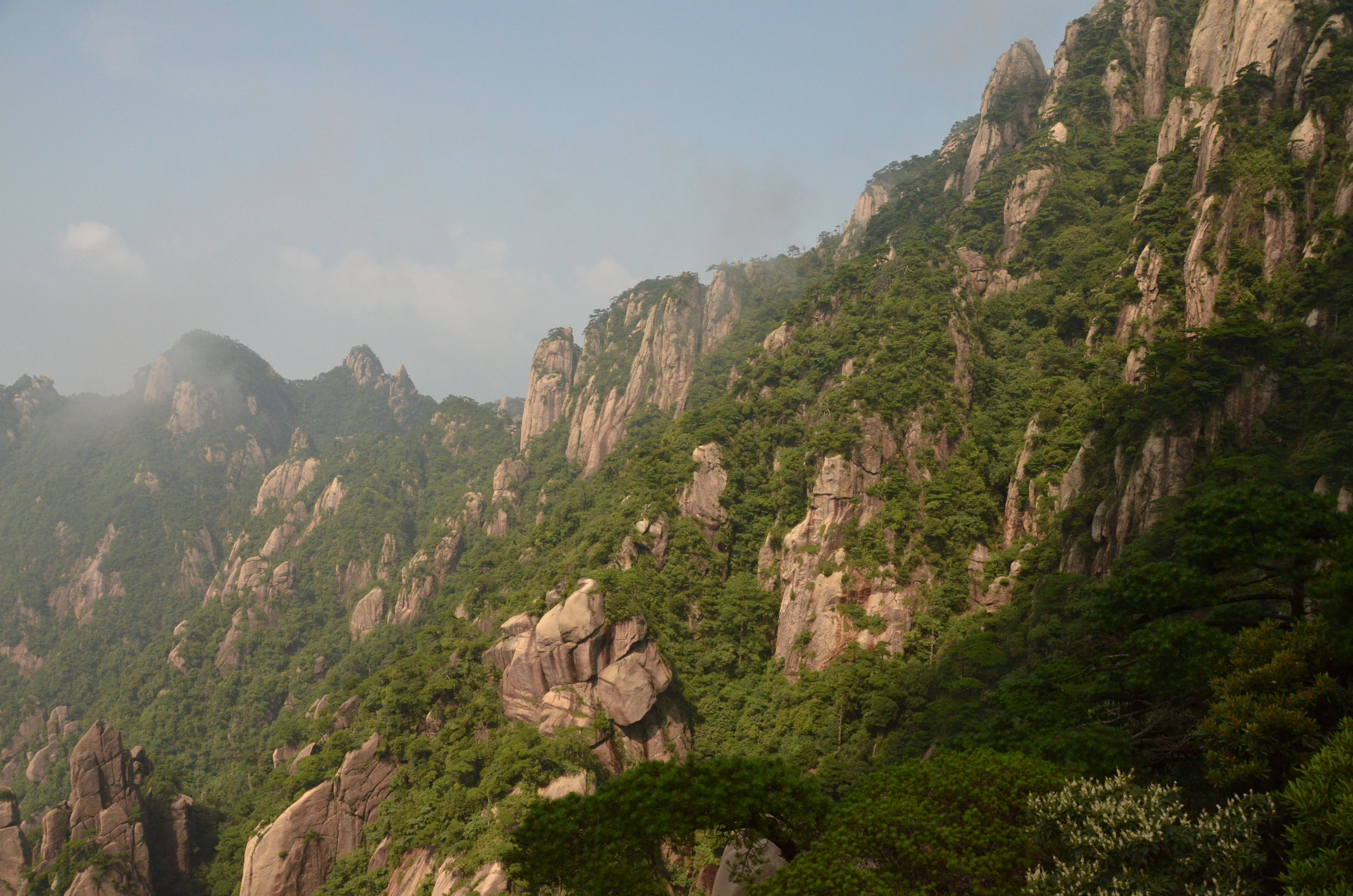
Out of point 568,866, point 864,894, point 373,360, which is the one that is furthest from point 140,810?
point 373,360

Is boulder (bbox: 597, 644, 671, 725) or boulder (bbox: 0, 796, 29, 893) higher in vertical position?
boulder (bbox: 597, 644, 671, 725)

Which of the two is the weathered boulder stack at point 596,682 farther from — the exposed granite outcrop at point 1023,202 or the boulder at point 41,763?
the boulder at point 41,763


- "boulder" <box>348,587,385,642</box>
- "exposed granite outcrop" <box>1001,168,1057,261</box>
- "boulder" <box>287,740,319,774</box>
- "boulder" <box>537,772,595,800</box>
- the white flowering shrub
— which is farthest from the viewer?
"boulder" <box>348,587,385,642</box>

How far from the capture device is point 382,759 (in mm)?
45719

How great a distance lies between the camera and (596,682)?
148 ft

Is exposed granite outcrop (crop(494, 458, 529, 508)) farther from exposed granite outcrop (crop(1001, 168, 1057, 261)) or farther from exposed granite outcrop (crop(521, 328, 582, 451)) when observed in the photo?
exposed granite outcrop (crop(1001, 168, 1057, 261))

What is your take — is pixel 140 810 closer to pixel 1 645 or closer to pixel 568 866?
pixel 568 866

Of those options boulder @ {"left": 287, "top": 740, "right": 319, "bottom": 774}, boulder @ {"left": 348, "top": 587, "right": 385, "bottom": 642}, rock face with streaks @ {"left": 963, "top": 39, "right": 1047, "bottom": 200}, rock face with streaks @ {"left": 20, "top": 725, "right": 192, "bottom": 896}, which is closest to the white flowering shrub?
boulder @ {"left": 287, "top": 740, "right": 319, "bottom": 774}

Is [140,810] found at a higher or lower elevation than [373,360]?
lower

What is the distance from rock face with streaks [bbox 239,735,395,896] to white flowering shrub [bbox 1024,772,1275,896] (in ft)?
136

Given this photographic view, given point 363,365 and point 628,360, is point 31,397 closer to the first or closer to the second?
point 363,365

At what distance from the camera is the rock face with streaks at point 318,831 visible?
41.6 metres

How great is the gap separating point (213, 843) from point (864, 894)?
5554 centimetres

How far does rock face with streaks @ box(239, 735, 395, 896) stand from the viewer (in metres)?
41.6
